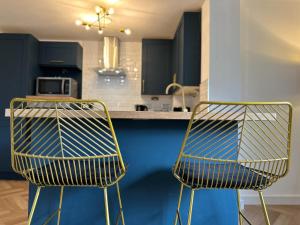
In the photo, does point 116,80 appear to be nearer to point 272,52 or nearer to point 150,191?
point 272,52

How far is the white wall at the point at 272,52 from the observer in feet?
8.89

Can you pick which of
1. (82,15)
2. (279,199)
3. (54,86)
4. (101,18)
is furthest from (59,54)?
(279,199)

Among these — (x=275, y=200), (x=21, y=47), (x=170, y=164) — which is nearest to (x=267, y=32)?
(x=275, y=200)

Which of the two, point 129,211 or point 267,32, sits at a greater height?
point 267,32

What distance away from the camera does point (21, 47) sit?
3574 millimetres

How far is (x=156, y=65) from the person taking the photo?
3.96 meters

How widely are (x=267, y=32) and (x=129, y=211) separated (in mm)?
2447

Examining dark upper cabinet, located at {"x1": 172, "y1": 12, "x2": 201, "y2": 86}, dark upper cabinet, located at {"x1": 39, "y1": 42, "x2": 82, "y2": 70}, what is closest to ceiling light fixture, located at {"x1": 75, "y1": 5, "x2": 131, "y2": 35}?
dark upper cabinet, located at {"x1": 172, "y1": 12, "x2": 201, "y2": 86}

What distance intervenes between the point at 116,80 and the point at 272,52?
2.47 meters

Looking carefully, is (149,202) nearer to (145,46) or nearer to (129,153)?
(129,153)

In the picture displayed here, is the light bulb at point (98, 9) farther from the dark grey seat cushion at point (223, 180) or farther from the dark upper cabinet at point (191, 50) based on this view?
the dark grey seat cushion at point (223, 180)

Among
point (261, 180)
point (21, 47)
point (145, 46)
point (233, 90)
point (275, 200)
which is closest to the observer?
point (261, 180)

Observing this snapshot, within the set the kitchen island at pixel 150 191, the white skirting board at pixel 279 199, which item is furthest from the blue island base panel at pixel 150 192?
the white skirting board at pixel 279 199

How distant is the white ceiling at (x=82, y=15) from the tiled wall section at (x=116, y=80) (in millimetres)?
238
